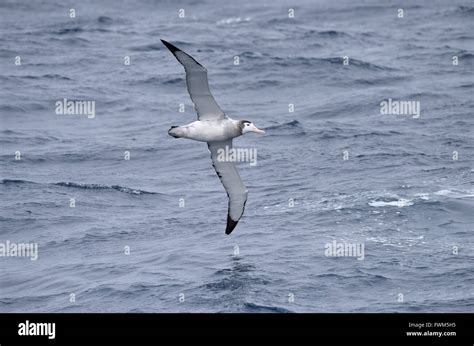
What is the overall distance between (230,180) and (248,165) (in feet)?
28.7

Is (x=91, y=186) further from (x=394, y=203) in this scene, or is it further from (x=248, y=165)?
(x=394, y=203)

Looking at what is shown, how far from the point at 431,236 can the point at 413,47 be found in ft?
72.1

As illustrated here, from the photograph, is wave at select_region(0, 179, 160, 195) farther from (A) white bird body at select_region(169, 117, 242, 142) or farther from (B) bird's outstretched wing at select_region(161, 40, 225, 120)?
(B) bird's outstretched wing at select_region(161, 40, 225, 120)

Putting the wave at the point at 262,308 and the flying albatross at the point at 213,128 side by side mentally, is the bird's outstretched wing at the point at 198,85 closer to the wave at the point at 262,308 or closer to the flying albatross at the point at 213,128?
the flying albatross at the point at 213,128

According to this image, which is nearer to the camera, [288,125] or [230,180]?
[230,180]

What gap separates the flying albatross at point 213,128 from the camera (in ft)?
77.8

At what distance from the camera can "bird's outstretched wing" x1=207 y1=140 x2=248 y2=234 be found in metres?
26.1

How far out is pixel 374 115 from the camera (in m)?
39.8

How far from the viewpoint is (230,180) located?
26422mm

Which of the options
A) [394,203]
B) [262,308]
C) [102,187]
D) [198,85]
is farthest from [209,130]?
[102,187]

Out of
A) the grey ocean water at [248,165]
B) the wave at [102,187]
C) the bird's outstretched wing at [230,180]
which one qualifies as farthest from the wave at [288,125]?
the bird's outstretched wing at [230,180]

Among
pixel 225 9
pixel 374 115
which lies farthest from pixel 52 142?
pixel 225 9

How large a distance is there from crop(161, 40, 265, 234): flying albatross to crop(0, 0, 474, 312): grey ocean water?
5.52ft
